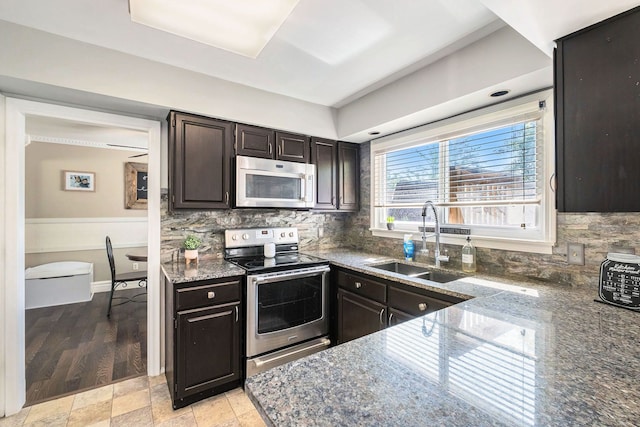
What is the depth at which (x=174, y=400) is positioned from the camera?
6.44 feet

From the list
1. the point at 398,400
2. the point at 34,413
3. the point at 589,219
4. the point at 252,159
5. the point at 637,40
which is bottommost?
the point at 34,413

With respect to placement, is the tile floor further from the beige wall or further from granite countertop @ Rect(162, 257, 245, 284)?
the beige wall

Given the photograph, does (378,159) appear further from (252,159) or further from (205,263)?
(205,263)

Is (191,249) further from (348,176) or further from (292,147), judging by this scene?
(348,176)

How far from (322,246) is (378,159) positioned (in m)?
1.18

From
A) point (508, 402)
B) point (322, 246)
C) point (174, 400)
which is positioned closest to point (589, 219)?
point (508, 402)

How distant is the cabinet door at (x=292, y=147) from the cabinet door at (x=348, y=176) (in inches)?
18.0

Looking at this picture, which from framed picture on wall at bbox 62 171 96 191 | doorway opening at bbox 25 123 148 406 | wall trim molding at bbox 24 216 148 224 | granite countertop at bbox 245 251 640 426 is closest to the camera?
granite countertop at bbox 245 251 640 426

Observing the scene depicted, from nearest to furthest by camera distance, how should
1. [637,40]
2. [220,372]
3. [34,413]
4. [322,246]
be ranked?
[637,40] < [34,413] < [220,372] < [322,246]

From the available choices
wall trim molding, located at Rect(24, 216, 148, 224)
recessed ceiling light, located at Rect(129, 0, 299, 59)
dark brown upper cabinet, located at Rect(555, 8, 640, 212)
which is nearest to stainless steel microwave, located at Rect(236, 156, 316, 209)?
recessed ceiling light, located at Rect(129, 0, 299, 59)

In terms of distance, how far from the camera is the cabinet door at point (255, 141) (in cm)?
251

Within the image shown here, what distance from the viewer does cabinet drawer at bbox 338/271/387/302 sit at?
2184 millimetres

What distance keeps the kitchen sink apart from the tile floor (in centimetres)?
148

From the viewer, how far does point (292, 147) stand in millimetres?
2789
